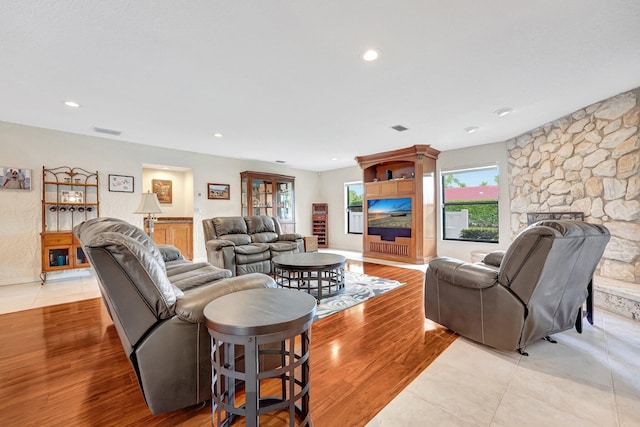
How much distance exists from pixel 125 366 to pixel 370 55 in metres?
3.08

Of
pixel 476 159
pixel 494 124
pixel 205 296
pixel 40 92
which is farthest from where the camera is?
pixel 476 159

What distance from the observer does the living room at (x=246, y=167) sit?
305cm

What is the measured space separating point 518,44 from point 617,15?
55cm

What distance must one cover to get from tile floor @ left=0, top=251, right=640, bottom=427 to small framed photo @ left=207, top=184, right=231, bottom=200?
5.51 metres

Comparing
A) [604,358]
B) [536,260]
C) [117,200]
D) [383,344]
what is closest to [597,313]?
[604,358]

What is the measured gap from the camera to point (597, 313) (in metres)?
2.76

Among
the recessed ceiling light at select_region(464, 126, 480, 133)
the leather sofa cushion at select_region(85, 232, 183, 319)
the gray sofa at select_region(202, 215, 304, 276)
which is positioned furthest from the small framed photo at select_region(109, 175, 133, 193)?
the recessed ceiling light at select_region(464, 126, 480, 133)

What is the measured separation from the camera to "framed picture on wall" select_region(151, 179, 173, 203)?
6.15 metres

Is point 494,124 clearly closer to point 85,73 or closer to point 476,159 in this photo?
point 476,159

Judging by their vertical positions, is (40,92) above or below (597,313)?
above

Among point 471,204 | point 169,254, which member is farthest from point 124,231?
point 471,204

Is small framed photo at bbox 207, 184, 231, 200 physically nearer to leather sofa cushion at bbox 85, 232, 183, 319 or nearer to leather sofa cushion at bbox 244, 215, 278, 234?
leather sofa cushion at bbox 244, 215, 278, 234

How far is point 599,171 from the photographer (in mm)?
3375

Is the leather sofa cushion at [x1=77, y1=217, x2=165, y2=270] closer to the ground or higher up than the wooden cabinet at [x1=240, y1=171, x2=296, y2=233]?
closer to the ground
